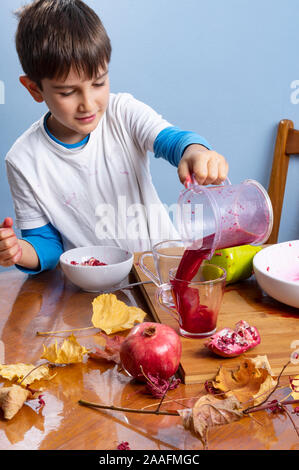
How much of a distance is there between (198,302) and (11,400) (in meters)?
0.28

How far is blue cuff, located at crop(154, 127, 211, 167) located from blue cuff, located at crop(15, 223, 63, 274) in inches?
13.3

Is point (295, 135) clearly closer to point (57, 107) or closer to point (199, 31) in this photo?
point (199, 31)

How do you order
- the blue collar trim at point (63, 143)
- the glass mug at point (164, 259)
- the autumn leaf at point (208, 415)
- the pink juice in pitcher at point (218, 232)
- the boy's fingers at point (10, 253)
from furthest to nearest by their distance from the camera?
the blue collar trim at point (63, 143) → the boy's fingers at point (10, 253) → the glass mug at point (164, 259) → the pink juice in pitcher at point (218, 232) → the autumn leaf at point (208, 415)

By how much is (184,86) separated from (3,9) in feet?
2.27

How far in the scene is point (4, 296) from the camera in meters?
0.95

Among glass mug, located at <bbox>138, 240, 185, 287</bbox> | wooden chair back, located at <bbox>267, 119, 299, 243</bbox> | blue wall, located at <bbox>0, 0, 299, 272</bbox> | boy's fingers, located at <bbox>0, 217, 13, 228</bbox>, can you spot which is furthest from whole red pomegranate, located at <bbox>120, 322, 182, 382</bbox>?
blue wall, located at <bbox>0, 0, 299, 272</bbox>

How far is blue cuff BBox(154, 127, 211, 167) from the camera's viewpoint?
1.11m

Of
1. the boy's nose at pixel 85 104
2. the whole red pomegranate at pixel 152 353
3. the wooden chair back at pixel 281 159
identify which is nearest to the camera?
the whole red pomegranate at pixel 152 353

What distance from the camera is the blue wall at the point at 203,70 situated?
6.00ft

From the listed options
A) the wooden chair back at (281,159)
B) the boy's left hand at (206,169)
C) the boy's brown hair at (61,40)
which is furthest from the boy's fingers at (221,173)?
the wooden chair back at (281,159)

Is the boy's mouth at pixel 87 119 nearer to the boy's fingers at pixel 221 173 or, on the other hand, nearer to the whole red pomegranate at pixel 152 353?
the boy's fingers at pixel 221 173

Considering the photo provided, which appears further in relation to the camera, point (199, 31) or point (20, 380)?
point (199, 31)

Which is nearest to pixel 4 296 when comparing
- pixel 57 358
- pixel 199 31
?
pixel 57 358

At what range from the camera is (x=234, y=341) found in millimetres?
667
